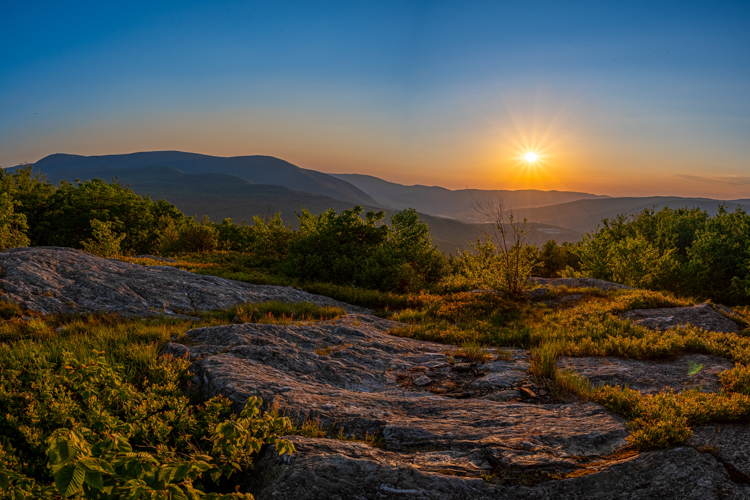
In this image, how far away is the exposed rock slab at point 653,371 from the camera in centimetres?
667

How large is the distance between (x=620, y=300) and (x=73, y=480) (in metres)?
16.9

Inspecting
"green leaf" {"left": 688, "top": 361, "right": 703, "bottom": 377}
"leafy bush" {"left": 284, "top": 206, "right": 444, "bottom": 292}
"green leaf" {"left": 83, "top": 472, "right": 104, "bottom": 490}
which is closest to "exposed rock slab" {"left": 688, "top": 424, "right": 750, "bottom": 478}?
"green leaf" {"left": 688, "top": 361, "right": 703, "bottom": 377}

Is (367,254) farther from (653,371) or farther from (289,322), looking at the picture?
(653,371)

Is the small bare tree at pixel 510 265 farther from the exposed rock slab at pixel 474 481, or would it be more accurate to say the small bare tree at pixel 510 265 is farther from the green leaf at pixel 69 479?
the green leaf at pixel 69 479

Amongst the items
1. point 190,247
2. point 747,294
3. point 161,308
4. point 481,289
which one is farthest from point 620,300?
point 190,247

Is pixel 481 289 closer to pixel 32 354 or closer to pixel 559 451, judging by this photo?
pixel 559 451

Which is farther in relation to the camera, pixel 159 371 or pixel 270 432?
pixel 159 371

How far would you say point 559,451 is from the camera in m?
4.45

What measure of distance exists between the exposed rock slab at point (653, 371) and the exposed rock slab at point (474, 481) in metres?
2.63

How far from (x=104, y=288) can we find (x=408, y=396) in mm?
10700

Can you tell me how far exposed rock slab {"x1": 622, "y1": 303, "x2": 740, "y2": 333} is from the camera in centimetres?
1141

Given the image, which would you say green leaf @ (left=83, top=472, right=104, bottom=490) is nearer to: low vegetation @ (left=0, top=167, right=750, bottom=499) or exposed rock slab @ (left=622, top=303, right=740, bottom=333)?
low vegetation @ (left=0, top=167, right=750, bottom=499)

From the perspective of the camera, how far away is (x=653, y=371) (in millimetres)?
7547

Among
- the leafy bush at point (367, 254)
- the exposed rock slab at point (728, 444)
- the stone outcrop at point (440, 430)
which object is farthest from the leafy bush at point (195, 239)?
the exposed rock slab at point (728, 444)
